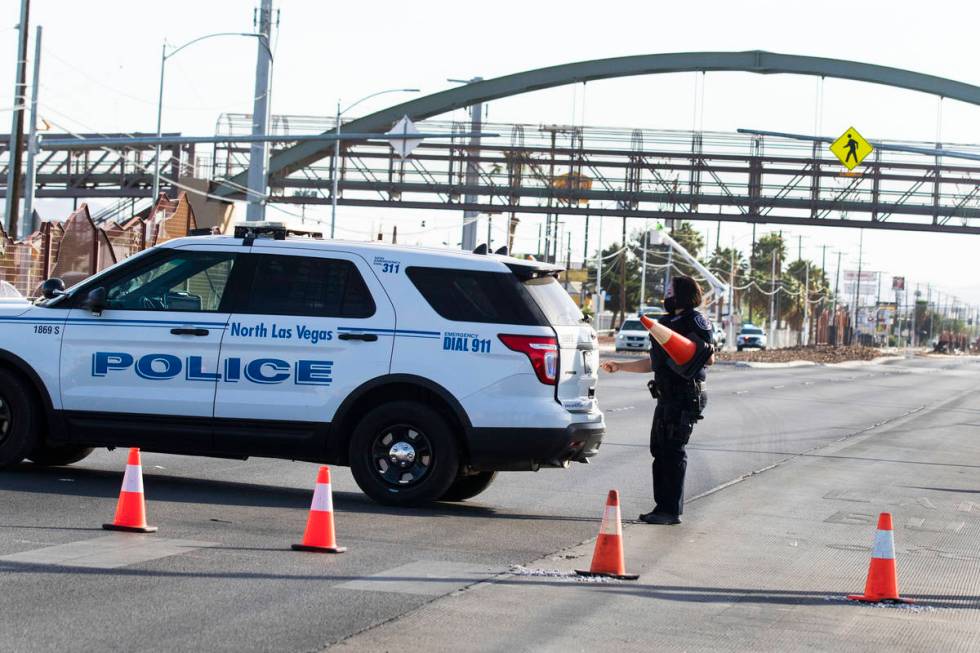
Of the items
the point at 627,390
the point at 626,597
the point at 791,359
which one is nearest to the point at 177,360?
the point at 626,597

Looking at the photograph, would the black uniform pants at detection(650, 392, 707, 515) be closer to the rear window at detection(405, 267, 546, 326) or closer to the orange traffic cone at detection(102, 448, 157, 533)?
Answer: the rear window at detection(405, 267, 546, 326)

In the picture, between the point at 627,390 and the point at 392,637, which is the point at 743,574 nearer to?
the point at 392,637

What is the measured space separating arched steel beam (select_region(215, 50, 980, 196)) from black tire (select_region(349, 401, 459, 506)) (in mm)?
34175

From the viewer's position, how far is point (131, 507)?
9.22m

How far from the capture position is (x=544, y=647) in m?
6.55

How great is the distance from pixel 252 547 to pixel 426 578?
4.41 feet

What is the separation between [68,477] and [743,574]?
19.1ft

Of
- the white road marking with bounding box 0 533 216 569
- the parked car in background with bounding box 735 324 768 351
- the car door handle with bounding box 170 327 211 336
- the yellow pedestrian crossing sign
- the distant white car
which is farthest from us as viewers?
the parked car in background with bounding box 735 324 768 351

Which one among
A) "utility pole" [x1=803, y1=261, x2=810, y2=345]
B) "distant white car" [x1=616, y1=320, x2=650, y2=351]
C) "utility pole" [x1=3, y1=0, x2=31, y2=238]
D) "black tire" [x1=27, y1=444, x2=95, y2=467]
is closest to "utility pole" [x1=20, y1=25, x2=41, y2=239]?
"utility pole" [x1=3, y1=0, x2=31, y2=238]

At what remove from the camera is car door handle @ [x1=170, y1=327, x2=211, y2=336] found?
11078 millimetres

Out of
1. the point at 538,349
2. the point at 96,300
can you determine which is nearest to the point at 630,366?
the point at 538,349

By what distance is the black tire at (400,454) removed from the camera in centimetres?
1073

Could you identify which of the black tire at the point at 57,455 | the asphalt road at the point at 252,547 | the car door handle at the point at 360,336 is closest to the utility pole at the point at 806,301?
the asphalt road at the point at 252,547

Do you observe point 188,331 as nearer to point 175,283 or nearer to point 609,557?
point 175,283
